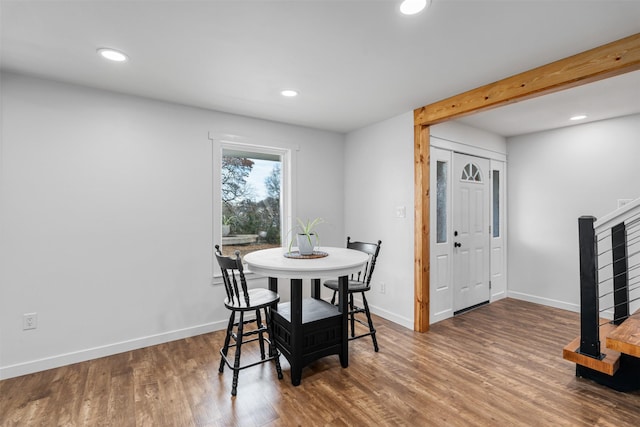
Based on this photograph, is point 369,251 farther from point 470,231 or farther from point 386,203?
point 470,231

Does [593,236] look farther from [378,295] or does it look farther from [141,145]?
[141,145]

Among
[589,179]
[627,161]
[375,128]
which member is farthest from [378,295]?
[627,161]

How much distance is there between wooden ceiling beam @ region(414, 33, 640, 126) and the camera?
196cm

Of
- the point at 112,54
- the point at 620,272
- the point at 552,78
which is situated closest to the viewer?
the point at 112,54

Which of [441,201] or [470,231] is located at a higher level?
[441,201]

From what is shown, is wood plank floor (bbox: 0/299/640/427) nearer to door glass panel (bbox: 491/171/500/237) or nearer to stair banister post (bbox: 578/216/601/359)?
stair banister post (bbox: 578/216/601/359)

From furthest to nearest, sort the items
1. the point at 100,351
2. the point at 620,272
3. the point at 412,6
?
the point at 100,351, the point at 620,272, the point at 412,6

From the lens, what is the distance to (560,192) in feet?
13.3

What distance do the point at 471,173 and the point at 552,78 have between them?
1.87 meters

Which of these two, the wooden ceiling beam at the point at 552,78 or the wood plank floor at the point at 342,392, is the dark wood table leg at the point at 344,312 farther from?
the wooden ceiling beam at the point at 552,78

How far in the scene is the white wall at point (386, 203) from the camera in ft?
11.3

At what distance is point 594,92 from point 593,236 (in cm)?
152

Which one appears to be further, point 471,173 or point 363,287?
point 471,173

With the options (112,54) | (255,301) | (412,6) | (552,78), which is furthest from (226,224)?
(552,78)
